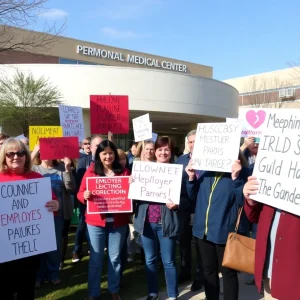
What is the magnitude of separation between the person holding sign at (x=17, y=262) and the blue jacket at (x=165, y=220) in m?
1.14

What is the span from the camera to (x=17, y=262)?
3215mm

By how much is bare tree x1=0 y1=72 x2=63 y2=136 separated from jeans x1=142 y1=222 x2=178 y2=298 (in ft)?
51.3

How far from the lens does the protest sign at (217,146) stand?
3.53m

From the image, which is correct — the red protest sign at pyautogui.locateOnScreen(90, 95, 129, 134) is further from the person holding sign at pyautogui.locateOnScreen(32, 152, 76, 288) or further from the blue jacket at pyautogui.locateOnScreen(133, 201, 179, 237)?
the blue jacket at pyautogui.locateOnScreen(133, 201, 179, 237)

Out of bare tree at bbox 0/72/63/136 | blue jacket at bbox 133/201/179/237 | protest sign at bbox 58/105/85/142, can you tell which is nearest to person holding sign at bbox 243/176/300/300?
blue jacket at bbox 133/201/179/237

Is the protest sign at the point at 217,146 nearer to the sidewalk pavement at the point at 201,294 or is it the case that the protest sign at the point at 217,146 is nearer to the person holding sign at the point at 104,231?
the person holding sign at the point at 104,231

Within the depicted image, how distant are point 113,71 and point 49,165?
1760cm

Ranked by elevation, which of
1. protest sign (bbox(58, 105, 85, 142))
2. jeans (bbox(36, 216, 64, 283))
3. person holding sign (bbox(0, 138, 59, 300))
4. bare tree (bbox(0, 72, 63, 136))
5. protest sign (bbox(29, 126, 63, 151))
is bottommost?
jeans (bbox(36, 216, 64, 283))

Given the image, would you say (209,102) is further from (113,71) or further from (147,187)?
(147,187)

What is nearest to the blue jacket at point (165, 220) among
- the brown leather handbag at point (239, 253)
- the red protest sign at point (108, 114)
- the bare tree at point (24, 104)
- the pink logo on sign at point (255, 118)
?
the brown leather handbag at point (239, 253)

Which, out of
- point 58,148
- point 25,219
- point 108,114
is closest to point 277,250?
point 25,219

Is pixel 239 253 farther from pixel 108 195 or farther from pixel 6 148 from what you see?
pixel 6 148

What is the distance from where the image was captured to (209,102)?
2459cm

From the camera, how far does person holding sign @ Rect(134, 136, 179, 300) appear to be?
13.3 feet
